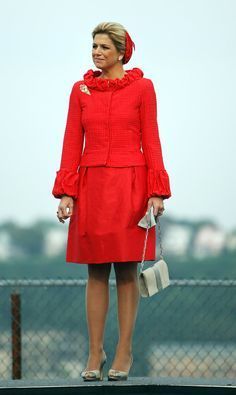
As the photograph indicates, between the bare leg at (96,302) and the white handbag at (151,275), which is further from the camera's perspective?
the bare leg at (96,302)

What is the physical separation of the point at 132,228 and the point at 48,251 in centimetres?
5883

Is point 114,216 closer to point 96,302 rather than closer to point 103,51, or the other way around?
point 96,302

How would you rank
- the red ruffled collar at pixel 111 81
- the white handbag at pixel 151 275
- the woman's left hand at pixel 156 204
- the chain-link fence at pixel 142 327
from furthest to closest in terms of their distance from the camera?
1. the chain-link fence at pixel 142 327
2. the red ruffled collar at pixel 111 81
3. the woman's left hand at pixel 156 204
4. the white handbag at pixel 151 275

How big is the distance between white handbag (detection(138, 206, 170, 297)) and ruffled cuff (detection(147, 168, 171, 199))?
9cm

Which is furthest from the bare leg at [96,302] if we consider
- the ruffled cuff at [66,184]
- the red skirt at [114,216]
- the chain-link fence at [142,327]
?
the chain-link fence at [142,327]

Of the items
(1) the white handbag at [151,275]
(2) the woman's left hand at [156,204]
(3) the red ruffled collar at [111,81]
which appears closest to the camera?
(1) the white handbag at [151,275]

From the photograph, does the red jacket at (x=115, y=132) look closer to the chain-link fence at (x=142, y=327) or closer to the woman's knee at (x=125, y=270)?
the woman's knee at (x=125, y=270)

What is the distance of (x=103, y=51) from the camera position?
6.88 meters

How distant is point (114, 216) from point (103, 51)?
84 centimetres

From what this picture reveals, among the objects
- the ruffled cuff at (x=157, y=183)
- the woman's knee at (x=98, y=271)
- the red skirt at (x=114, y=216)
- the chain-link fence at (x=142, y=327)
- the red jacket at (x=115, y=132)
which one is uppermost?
the red jacket at (x=115, y=132)

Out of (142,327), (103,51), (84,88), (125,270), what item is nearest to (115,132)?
(84,88)

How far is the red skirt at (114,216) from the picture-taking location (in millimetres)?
6859

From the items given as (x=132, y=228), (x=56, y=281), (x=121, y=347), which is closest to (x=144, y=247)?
(x=132, y=228)

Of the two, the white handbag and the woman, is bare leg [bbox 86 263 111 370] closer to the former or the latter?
the woman
